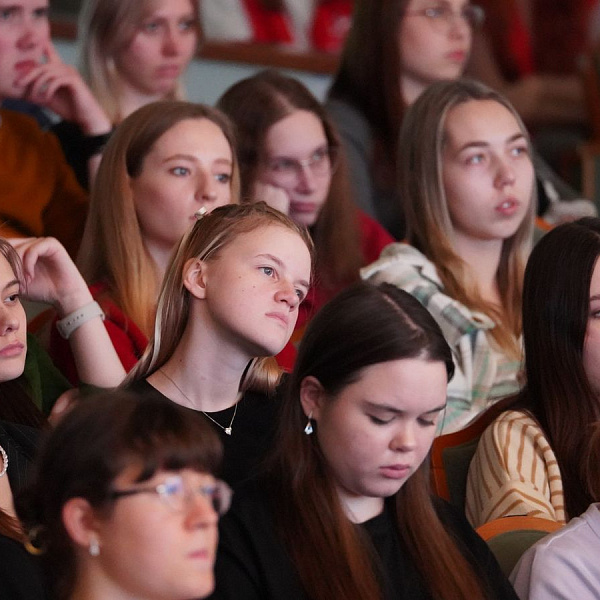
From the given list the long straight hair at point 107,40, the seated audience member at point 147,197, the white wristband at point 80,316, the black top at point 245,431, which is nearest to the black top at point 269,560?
the black top at point 245,431

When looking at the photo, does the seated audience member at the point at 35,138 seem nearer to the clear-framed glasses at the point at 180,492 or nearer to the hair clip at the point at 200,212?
the hair clip at the point at 200,212

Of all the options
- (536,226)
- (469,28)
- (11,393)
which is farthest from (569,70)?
(11,393)

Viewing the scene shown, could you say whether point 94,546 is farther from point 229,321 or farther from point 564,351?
point 564,351

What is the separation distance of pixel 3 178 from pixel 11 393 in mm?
895

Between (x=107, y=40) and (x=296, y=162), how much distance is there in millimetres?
659

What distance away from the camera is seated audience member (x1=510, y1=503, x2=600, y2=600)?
1829 mm

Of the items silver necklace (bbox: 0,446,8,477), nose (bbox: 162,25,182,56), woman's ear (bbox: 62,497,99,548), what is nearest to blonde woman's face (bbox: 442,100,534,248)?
nose (bbox: 162,25,182,56)

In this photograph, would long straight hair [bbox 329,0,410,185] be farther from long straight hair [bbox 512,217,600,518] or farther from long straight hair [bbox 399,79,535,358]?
long straight hair [bbox 512,217,600,518]

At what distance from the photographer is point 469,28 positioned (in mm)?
3701

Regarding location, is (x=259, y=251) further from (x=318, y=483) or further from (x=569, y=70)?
(x=569, y=70)

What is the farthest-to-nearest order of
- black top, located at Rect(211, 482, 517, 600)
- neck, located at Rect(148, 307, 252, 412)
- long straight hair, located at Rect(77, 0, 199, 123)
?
long straight hair, located at Rect(77, 0, 199, 123), neck, located at Rect(148, 307, 252, 412), black top, located at Rect(211, 482, 517, 600)

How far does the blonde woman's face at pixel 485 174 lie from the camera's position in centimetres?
295

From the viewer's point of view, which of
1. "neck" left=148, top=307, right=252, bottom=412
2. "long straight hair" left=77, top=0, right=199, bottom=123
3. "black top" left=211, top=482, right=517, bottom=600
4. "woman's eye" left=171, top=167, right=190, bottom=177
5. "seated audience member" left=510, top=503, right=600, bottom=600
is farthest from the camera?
"long straight hair" left=77, top=0, right=199, bottom=123

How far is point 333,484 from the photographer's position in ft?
5.83
